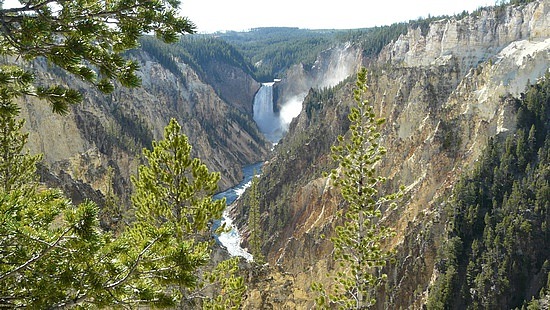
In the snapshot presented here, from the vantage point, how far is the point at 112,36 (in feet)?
20.3

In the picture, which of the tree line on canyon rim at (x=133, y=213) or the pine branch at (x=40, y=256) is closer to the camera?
the pine branch at (x=40, y=256)

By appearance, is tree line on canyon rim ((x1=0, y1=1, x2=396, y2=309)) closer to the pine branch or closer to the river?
the pine branch

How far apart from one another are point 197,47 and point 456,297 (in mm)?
135407

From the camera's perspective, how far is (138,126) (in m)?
74.8

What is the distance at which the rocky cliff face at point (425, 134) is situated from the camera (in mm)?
36094

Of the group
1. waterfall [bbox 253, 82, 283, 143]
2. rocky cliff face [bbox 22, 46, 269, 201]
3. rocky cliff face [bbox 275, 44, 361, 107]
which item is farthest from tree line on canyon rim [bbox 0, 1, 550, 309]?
waterfall [bbox 253, 82, 283, 143]

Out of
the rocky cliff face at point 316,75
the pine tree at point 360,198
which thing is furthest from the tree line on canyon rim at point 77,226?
the rocky cliff face at point 316,75

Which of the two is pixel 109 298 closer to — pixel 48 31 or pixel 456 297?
pixel 48 31

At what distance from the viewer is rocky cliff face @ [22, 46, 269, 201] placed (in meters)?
50.0

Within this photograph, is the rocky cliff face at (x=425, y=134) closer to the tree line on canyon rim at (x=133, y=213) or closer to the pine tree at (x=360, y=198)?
the tree line on canyon rim at (x=133, y=213)

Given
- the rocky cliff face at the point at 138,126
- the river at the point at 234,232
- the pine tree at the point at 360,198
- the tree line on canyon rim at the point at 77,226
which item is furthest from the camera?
the river at the point at 234,232

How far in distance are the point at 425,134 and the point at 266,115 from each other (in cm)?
9436

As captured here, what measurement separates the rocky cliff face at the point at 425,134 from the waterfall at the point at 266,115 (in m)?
64.0

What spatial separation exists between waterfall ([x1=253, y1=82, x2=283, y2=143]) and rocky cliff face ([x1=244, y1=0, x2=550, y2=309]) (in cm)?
6400
